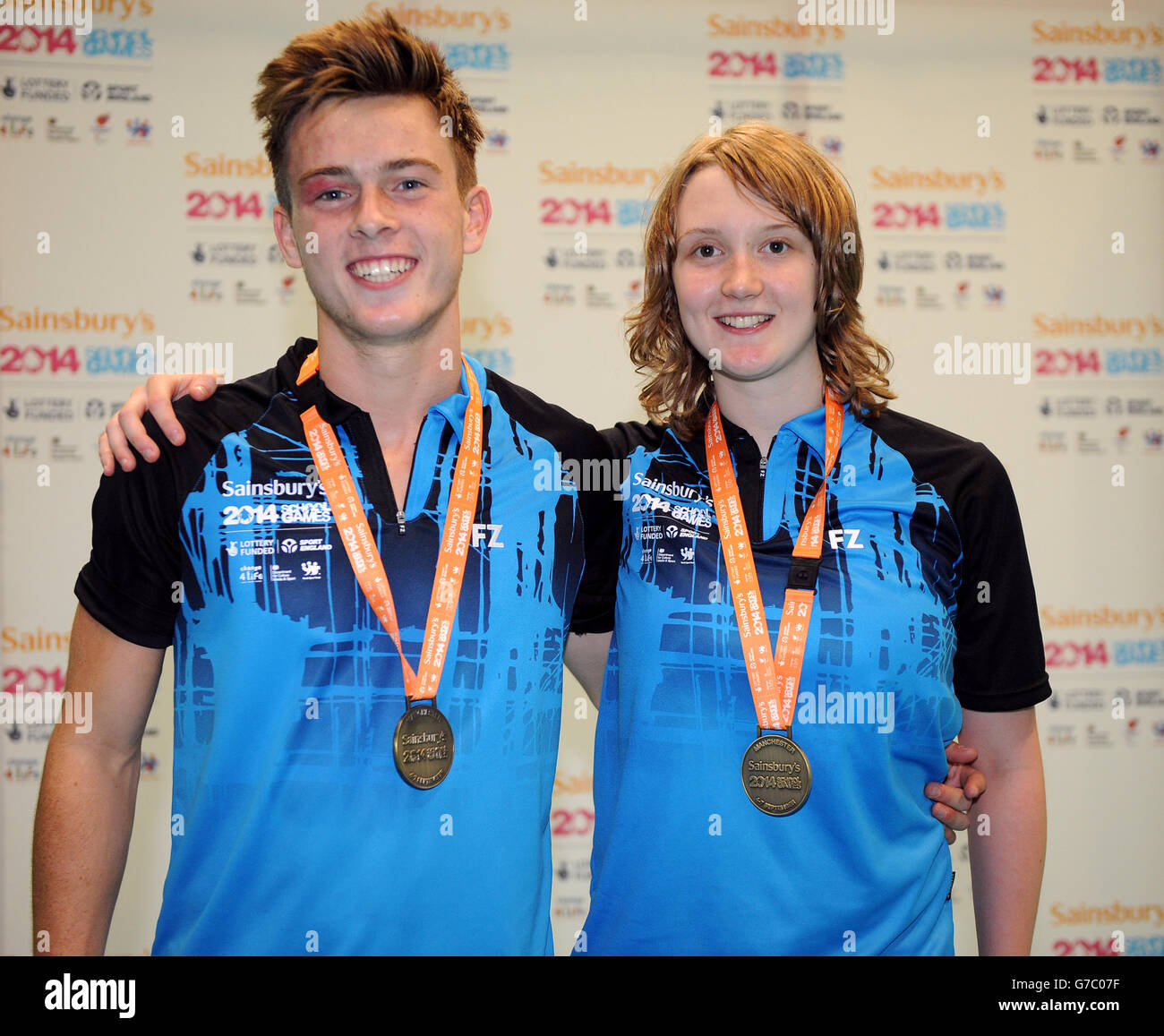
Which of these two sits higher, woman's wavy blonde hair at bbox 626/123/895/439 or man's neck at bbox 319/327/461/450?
woman's wavy blonde hair at bbox 626/123/895/439

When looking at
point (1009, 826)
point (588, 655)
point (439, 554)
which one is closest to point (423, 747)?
point (439, 554)

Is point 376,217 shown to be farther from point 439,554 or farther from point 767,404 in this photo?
point 767,404

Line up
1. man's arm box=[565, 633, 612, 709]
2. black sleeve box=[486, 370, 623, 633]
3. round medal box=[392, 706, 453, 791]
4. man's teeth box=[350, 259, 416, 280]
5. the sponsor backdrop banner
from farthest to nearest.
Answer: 1. the sponsor backdrop banner
2. man's arm box=[565, 633, 612, 709]
3. black sleeve box=[486, 370, 623, 633]
4. man's teeth box=[350, 259, 416, 280]
5. round medal box=[392, 706, 453, 791]

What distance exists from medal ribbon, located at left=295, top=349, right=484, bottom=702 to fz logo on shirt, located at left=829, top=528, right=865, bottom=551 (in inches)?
23.9

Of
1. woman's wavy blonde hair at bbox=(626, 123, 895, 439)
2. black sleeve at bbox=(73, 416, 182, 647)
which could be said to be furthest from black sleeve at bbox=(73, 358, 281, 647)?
woman's wavy blonde hair at bbox=(626, 123, 895, 439)

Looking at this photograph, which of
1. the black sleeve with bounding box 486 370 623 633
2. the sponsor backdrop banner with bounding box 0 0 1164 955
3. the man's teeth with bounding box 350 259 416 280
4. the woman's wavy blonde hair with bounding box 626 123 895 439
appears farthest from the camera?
the sponsor backdrop banner with bounding box 0 0 1164 955

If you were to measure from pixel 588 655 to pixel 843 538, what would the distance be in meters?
0.58

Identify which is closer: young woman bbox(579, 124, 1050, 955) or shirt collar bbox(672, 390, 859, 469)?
young woman bbox(579, 124, 1050, 955)

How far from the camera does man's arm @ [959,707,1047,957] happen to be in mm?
1743

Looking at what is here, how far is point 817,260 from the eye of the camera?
1.73 metres

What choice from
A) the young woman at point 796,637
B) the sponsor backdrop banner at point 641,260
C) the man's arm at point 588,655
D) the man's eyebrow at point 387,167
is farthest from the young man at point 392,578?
the sponsor backdrop banner at point 641,260

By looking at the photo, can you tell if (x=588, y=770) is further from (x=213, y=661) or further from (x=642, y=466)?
(x=213, y=661)

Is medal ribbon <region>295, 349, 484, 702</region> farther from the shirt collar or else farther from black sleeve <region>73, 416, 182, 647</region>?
the shirt collar

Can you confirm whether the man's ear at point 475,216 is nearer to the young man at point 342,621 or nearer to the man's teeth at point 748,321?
the young man at point 342,621
